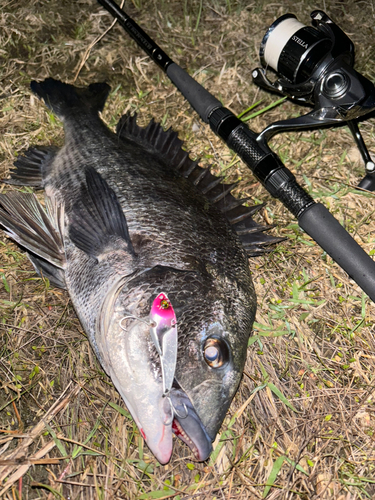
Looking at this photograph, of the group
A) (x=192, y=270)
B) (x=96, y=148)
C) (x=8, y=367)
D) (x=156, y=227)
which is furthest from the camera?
(x=96, y=148)

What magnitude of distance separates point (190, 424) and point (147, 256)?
101 centimetres

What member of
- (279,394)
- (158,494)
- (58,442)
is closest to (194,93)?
(279,394)

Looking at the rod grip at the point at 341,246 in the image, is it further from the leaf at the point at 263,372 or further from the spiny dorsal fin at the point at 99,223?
the spiny dorsal fin at the point at 99,223

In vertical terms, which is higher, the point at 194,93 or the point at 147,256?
the point at 194,93

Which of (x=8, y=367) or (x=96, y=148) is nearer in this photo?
(x=8, y=367)

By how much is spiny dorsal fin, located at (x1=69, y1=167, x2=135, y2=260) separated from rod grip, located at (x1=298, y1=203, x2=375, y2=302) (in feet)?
4.51

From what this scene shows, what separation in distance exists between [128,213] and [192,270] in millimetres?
627

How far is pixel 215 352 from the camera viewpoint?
242cm

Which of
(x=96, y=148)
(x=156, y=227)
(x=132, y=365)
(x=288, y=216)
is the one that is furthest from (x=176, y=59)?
(x=132, y=365)

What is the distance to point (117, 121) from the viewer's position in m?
4.11

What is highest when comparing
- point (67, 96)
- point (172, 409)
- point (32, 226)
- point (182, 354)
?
point (67, 96)

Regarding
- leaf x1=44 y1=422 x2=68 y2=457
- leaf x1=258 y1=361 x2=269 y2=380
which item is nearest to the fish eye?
leaf x1=258 y1=361 x2=269 y2=380

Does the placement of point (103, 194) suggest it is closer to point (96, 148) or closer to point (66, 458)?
point (96, 148)

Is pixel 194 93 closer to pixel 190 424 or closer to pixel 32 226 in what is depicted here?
pixel 32 226
